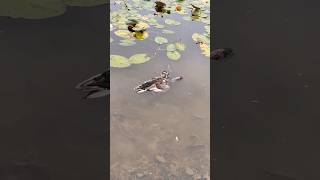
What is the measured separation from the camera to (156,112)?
7.07ft

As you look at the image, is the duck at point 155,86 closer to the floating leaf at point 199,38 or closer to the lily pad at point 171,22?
the floating leaf at point 199,38

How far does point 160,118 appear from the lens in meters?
2.11

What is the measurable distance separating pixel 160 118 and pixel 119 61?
2.14 feet
